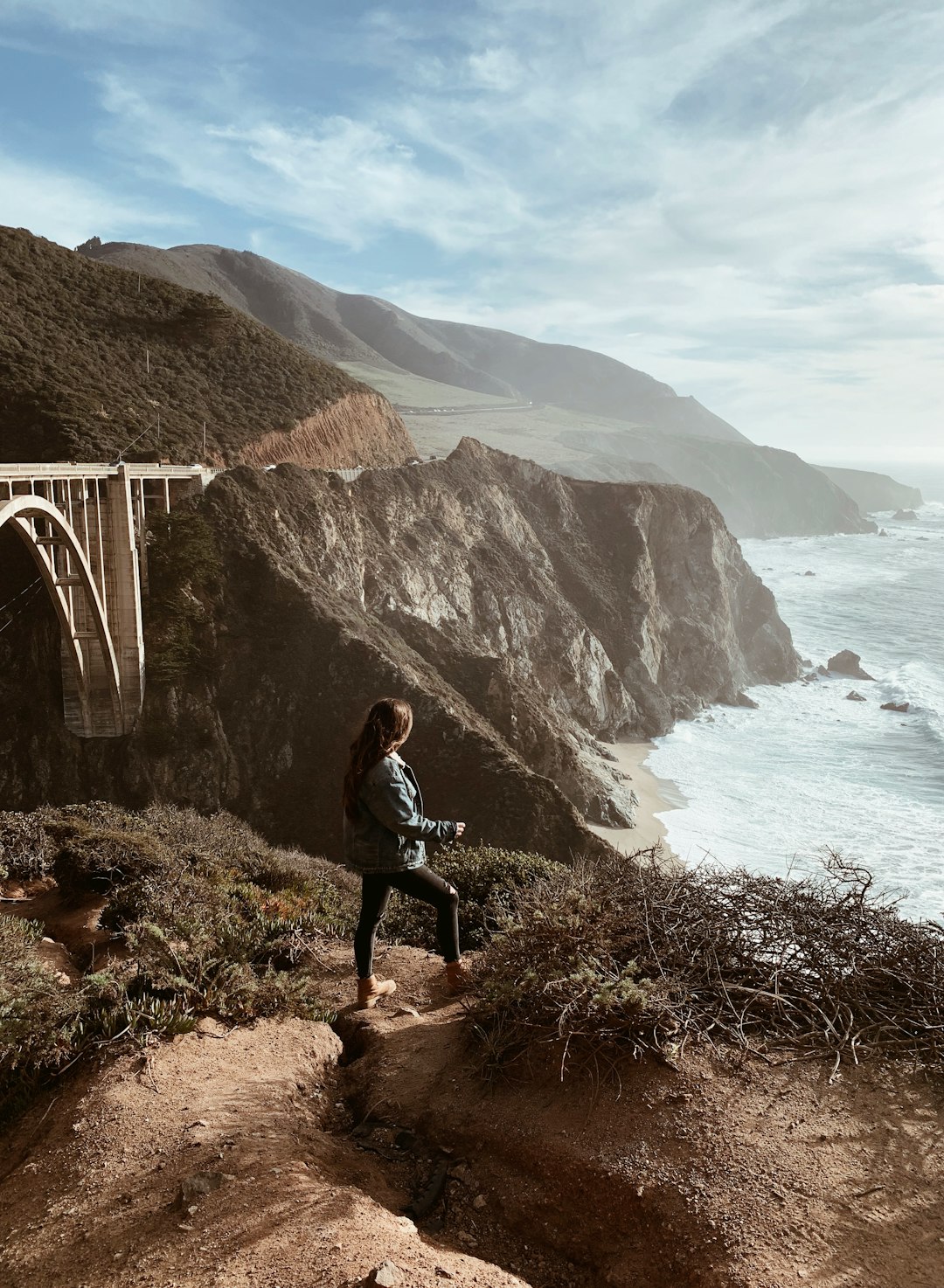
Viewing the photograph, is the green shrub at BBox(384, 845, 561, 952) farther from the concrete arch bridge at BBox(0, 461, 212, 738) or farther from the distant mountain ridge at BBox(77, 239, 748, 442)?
the distant mountain ridge at BBox(77, 239, 748, 442)

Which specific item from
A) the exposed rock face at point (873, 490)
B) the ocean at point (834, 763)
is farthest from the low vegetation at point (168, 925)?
the exposed rock face at point (873, 490)

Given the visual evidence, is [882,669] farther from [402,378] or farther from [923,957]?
[402,378]

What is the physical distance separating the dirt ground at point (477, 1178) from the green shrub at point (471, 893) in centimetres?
286

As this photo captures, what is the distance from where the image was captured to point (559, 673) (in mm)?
33938

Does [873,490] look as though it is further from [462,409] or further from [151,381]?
[151,381]

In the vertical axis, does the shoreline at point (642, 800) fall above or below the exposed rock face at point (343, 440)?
below

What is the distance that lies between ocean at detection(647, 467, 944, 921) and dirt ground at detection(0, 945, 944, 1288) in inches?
163

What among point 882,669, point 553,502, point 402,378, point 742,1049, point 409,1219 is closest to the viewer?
point 409,1219

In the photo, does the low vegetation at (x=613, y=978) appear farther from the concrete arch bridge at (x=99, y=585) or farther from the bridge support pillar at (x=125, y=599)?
the bridge support pillar at (x=125, y=599)

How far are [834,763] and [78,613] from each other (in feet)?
92.8

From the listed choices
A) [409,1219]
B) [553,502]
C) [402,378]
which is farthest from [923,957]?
[402,378]

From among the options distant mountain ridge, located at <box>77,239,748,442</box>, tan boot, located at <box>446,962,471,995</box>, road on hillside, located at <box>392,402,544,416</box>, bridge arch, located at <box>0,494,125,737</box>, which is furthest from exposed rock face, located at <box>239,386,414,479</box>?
distant mountain ridge, located at <box>77,239,748,442</box>

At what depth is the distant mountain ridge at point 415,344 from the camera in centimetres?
9756

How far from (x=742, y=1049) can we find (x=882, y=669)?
49342mm
